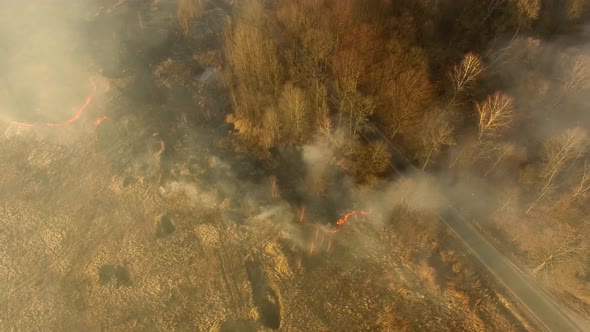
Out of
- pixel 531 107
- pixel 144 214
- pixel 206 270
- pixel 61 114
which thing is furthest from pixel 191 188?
pixel 531 107

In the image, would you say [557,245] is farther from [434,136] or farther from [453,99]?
[453,99]

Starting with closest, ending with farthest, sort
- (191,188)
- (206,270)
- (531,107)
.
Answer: (206,270)
(191,188)
(531,107)

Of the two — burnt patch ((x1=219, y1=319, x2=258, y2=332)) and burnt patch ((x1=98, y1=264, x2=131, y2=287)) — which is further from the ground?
burnt patch ((x1=98, y1=264, x2=131, y2=287))

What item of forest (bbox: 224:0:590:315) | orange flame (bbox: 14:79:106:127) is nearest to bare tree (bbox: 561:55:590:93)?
forest (bbox: 224:0:590:315)

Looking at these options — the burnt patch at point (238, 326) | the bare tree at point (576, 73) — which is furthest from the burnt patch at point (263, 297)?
the bare tree at point (576, 73)

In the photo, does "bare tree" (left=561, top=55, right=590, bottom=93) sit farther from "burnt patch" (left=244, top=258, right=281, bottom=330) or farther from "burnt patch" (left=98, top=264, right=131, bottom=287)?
"burnt patch" (left=98, top=264, right=131, bottom=287)

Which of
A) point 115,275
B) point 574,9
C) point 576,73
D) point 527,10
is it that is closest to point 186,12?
point 115,275

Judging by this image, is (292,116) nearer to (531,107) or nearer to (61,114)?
(531,107)

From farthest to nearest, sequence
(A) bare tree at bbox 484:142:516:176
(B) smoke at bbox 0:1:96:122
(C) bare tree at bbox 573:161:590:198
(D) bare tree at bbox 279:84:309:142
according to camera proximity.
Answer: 1. (B) smoke at bbox 0:1:96:122
2. (D) bare tree at bbox 279:84:309:142
3. (A) bare tree at bbox 484:142:516:176
4. (C) bare tree at bbox 573:161:590:198
